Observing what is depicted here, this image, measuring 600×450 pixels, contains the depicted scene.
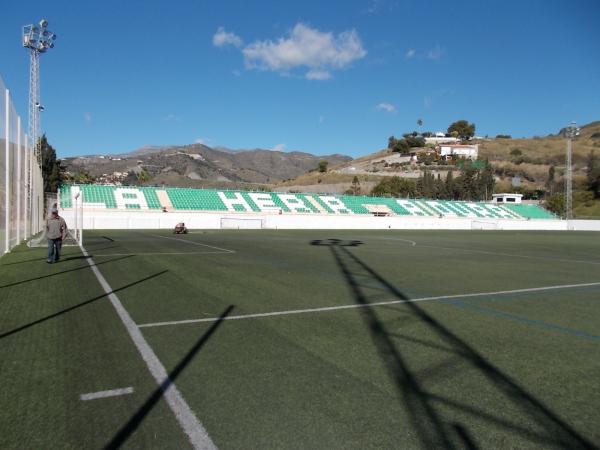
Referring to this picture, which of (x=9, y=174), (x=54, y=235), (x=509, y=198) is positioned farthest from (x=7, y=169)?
(x=509, y=198)

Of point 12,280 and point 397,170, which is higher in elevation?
point 397,170

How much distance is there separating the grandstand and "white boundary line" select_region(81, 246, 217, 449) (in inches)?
1441

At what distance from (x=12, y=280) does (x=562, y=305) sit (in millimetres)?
12221

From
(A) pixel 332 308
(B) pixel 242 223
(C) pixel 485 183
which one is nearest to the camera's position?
(A) pixel 332 308

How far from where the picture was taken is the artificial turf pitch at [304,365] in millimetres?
3543

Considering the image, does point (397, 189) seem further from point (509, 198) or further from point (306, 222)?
point (306, 222)

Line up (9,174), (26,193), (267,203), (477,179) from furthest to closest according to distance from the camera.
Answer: (477,179)
(267,203)
(26,193)
(9,174)

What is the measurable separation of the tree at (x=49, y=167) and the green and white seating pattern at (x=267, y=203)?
12.0 m

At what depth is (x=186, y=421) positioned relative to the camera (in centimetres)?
363

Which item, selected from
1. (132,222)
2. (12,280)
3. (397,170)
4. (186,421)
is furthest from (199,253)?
(397,170)

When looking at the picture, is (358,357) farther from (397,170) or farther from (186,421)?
(397,170)

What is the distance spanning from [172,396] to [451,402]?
2.58m

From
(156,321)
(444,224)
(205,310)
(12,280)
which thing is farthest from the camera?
(444,224)

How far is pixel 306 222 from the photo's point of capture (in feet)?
159
